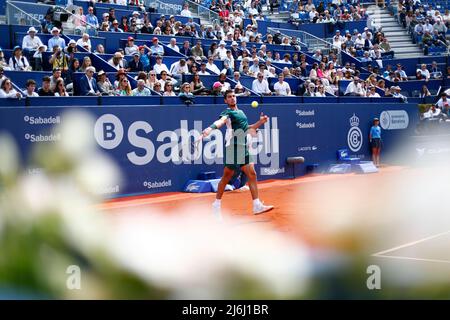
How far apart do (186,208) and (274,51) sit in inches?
526

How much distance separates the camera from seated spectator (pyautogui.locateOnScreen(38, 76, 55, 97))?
503 inches

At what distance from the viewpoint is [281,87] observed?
19.1m

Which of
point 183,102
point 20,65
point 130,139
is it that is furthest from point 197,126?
point 20,65

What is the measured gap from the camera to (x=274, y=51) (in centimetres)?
2378

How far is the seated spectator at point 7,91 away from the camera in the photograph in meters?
11.9

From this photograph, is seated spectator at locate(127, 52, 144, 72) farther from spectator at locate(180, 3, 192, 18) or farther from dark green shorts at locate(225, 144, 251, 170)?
spectator at locate(180, 3, 192, 18)

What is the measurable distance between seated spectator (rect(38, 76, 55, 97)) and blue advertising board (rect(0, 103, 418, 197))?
83 cm

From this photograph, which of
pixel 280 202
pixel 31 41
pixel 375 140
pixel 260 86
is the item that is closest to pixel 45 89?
pixel 31 41

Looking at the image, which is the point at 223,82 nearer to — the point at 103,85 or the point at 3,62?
the point at 103,85

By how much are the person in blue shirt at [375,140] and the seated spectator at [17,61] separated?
11570mm

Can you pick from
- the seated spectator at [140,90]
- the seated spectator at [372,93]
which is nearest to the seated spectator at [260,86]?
the seated spectator at [140,90]

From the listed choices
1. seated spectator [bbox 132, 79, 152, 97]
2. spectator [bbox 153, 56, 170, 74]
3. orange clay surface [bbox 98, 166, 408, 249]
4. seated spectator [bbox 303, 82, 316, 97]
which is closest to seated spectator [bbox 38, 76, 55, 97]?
seated spectator [bbox 132, 79, 152, 97]

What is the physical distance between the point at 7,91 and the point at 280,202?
5.62 metres

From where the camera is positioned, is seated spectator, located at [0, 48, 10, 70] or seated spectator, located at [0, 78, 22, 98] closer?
seated spectator, located at [0, 78, 22, 98]
